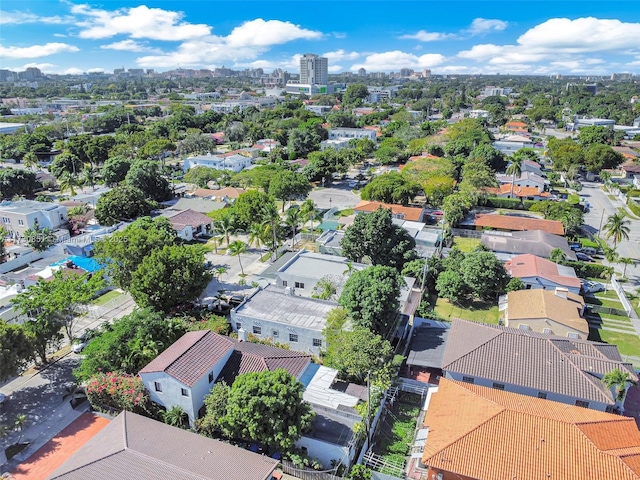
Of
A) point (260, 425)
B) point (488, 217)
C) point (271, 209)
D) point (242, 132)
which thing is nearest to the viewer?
point (260, 425)

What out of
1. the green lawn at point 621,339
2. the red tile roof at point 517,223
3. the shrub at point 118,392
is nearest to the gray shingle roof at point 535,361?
the green lawn at point 621,339

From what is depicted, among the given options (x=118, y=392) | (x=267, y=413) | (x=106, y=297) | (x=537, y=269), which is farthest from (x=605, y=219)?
(x=118, y=392)

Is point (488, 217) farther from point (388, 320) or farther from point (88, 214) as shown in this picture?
point (88, 214)

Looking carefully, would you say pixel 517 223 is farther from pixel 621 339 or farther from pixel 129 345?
pixel 129 345

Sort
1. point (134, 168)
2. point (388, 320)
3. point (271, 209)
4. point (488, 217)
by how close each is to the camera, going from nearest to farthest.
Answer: point (388, 320)
point (271, 209)
point (488, 217)
point (134, 168)

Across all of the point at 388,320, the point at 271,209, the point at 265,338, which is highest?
the point at 271,209

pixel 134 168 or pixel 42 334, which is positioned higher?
pixel 134 168

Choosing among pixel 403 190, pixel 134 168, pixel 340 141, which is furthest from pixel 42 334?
pixel 340 141
